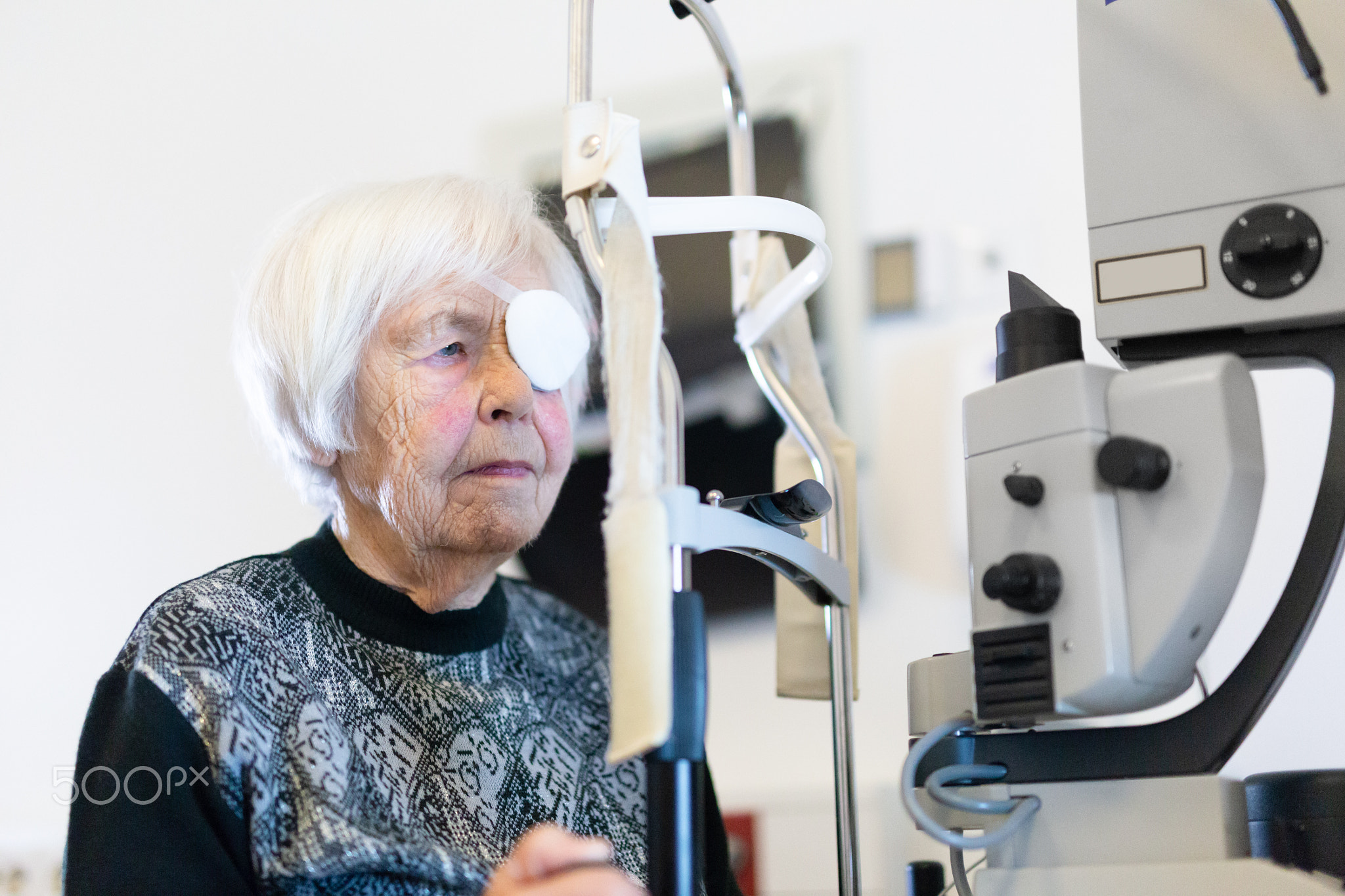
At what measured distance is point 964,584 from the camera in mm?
1503

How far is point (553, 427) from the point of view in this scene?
1141mm

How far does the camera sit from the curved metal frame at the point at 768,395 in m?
0.78

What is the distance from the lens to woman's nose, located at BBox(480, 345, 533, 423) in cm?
109

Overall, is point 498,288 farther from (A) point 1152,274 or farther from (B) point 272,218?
(B) point 272,218

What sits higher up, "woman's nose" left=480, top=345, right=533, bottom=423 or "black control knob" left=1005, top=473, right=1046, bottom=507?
"woman's nose" left=480, top=345, right=533, bottom=423

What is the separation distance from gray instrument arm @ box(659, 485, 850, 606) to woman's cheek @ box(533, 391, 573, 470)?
1.04ft

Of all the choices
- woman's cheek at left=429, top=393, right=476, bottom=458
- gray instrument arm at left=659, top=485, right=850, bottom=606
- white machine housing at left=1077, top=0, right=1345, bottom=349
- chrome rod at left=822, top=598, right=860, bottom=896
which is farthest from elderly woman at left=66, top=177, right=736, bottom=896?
white machine housing at left=1077, top=0, right=1345, bottom=349

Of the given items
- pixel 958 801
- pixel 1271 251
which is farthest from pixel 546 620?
pixel 1271 251

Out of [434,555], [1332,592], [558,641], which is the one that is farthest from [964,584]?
[434,555]

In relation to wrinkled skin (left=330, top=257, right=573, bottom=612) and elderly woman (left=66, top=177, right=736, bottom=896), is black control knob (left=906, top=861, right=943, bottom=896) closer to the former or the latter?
elderly woman (left=66, top=177, right=736, bottom=896)

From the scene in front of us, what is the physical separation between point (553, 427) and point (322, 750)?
39 centimetres

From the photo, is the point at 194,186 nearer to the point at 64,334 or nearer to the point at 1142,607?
the point at 64,334

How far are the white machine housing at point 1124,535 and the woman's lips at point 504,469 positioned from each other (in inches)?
20.5

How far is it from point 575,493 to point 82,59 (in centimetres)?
140
